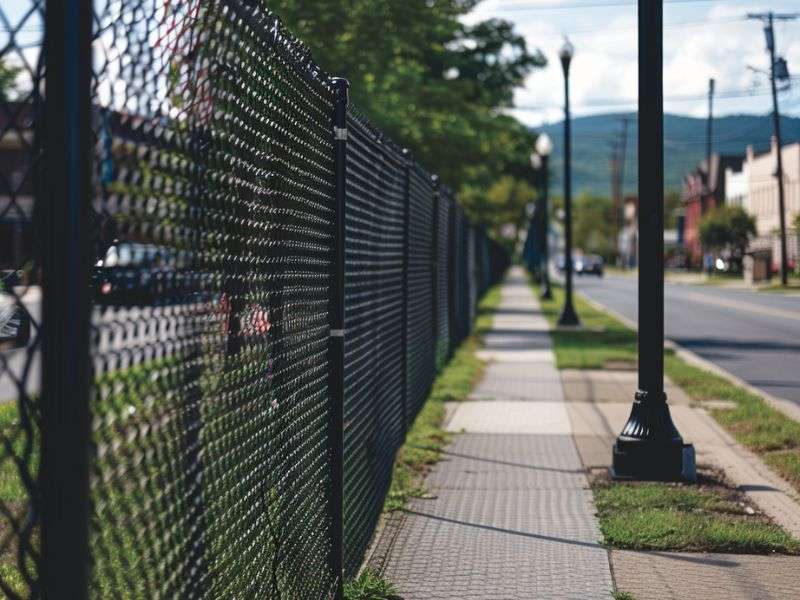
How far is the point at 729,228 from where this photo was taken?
79750 mm

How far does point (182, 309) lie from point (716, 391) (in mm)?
10783

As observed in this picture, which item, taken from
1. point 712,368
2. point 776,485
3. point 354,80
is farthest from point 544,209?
point 776,485

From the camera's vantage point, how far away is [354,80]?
19438 millimetres

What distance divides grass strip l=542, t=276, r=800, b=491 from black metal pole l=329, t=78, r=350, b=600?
3.83 meters

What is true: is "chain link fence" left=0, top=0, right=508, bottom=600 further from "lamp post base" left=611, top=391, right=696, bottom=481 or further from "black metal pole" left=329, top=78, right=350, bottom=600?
"lamp post base" left=611, top=391, right=696, bottom=481

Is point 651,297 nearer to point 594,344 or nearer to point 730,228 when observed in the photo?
point 594,344

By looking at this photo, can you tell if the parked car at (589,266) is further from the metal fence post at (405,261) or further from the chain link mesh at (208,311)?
the chain link mesh at (208,311)

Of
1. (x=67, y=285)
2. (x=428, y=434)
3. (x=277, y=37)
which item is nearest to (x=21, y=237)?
(x=67, y=285)

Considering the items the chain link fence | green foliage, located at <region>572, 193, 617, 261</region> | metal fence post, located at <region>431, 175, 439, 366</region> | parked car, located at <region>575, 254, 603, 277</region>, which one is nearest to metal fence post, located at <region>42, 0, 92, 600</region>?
the chain link fence

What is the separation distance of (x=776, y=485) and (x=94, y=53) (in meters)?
6.62

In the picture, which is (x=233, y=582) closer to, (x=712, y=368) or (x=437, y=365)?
(x=437, y=365)

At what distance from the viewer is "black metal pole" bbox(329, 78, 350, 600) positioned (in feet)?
16.7

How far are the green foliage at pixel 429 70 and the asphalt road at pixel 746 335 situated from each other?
5.64 meters

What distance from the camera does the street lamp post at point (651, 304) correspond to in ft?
26.0
